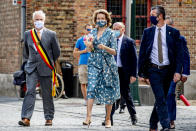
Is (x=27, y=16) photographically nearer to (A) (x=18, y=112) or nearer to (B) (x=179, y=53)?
(A) (x=18, y=112)

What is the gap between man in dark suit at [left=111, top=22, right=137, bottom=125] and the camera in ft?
36.2

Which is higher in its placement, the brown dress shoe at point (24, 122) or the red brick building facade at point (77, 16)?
the red brick building facade at point (77, 16)

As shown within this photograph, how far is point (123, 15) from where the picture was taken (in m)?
19.2

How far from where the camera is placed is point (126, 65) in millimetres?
11109

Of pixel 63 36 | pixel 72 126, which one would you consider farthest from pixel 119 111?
pixel 63 36

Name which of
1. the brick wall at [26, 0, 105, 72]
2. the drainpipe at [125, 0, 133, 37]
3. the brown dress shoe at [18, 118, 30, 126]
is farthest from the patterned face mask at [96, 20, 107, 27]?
the brick wall at [26, 0, 105, 72]

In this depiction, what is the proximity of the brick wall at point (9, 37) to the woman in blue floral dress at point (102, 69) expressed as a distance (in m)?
10.5

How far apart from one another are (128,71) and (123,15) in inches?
328

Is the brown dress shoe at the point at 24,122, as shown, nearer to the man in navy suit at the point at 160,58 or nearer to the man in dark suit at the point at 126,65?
the man in dark suit at the point at 126,65

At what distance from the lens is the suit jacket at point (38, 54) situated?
1043cm

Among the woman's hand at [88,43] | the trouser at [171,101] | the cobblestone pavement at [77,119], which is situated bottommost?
the cobblestone pavement at [77,119]

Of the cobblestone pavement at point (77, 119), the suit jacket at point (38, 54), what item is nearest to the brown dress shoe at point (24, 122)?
the cobblestone pavement at point (77, 119)

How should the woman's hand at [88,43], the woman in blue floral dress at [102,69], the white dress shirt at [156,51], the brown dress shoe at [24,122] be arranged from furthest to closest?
the brown dress shoe at [24,122], the woman in blue floral dress at [102,69], the woman's hand at [88,43], the white dress shirt at [156,51]

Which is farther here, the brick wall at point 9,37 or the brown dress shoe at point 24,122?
the brick wall at point 9,37
